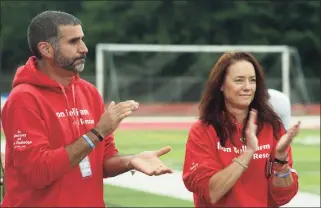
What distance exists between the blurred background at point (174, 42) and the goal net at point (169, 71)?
0.05m

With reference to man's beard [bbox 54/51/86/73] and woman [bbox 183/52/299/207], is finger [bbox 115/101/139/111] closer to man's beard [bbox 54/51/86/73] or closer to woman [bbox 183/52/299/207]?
man's beard [bbox 54/51/86/73]

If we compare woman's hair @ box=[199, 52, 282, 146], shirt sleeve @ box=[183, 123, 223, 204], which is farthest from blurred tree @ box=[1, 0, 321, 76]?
shirt sleeve @ box=[183, 123, 223, 204]

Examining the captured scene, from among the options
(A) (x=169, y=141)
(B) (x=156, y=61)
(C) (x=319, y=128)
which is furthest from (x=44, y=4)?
(A) (x=169, y=141)

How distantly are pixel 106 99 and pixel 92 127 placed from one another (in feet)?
110

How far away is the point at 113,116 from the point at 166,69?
133ft

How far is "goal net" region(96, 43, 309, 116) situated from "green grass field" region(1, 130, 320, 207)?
467 inches

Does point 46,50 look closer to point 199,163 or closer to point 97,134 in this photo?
point 97,134

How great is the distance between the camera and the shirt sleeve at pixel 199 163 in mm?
4129

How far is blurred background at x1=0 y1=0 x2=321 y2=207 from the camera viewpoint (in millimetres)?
39375

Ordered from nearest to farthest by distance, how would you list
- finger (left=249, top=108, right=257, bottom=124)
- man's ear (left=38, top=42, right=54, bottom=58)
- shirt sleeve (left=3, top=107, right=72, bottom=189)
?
shirt sleeve (left=3, top=107, right=72, bottom=189) → man's ear (left=38, top=42, right=54, bottom=58) → finger (left=249, top=108, right=257, bottom=124)

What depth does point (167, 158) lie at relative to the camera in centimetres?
1681

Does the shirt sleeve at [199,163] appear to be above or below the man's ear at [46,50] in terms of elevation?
below

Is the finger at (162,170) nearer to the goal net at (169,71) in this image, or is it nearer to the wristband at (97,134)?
the wristband at (97,134)

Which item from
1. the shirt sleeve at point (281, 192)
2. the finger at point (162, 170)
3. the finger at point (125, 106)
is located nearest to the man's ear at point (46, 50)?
the finger at point (125, 106)
